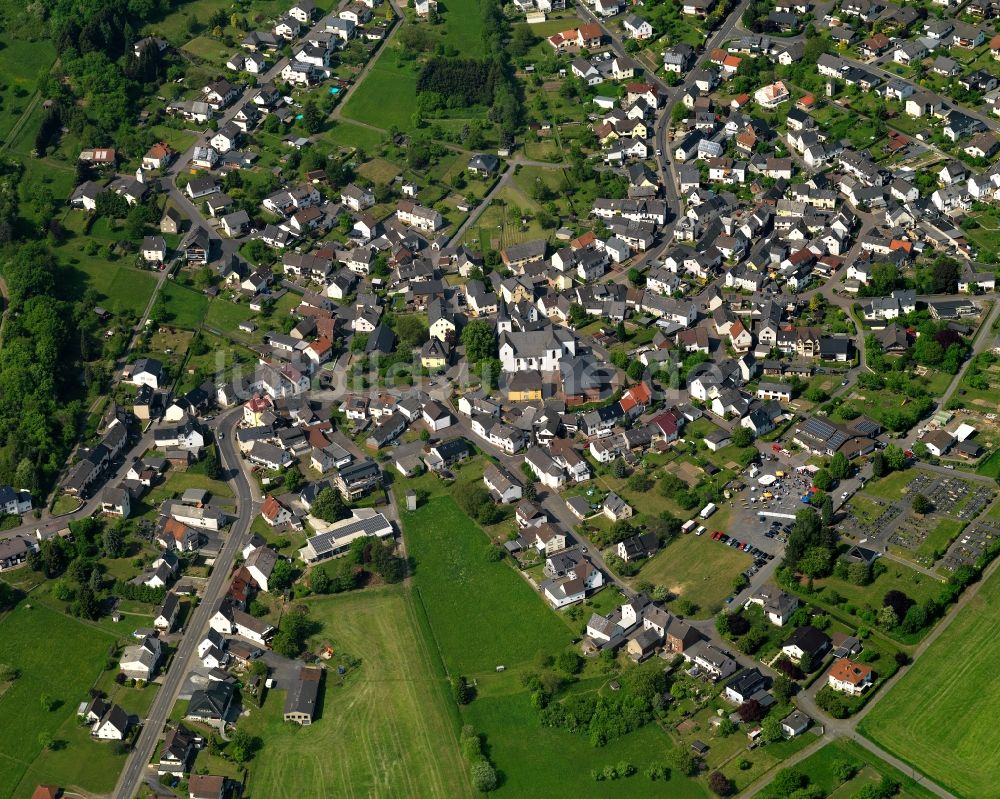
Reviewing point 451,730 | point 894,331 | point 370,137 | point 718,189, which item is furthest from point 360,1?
point 451,730

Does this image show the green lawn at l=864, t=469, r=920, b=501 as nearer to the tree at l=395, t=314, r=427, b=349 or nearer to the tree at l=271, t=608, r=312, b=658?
the tree at l=395, t=314, r=427, b=349

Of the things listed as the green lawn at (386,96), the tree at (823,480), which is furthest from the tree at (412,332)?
the tree at (823,480)

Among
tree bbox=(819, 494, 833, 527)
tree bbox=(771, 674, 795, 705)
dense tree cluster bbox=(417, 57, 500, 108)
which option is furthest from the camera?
dense tree cluster bbox=(417, 57, 500, 108)

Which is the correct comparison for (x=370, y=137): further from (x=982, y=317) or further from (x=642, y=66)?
(x=982, y=317)

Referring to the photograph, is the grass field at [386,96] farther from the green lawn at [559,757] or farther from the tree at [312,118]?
the green lawn at [559,757]

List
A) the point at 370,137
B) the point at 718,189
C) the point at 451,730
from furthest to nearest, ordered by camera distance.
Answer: the point at 370,137
the point at 718,189
the point at 451,730

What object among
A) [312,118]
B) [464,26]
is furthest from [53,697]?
[464,26]

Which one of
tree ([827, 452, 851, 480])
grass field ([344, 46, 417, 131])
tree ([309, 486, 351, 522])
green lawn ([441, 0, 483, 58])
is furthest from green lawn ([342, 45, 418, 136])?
tree ([827, 452, 851, 480])
